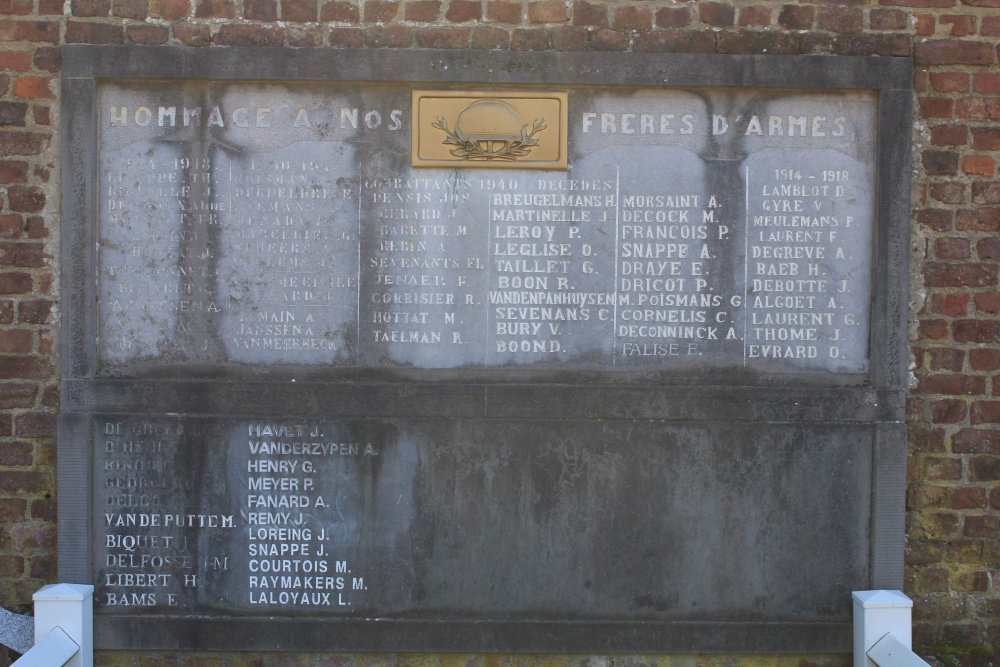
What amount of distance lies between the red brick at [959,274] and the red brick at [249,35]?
3124 mm

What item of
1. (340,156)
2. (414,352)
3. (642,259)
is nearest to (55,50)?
(340,156)

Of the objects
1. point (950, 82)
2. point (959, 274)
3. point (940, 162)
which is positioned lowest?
point (959, 274)

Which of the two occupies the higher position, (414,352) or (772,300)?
(772,300)

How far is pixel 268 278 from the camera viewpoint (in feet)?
11.2

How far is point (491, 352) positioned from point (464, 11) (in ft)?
5.08

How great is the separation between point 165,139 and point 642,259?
2.22 metres

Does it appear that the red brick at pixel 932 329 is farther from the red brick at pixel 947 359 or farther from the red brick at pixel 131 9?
the red brick at pixel 131 9

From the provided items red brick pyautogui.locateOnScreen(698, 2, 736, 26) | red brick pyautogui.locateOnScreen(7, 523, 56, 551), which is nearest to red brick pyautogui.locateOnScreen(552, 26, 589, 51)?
red brick pyautogui.locateOnScreen(698, 2, 736, 26)

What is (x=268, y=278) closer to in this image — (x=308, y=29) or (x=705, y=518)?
(x=308, y=29)

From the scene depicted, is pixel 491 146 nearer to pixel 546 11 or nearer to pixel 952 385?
pixel 546 11

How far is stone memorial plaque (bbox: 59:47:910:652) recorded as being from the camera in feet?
11.1

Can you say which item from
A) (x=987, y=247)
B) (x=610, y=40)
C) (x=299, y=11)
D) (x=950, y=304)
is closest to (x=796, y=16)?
(x=610, y=40)

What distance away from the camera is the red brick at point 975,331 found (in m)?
3.45

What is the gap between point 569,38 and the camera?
342cm
